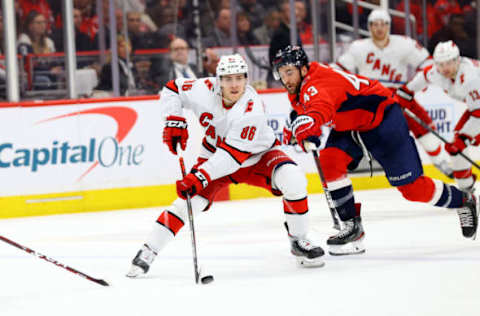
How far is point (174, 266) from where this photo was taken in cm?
388

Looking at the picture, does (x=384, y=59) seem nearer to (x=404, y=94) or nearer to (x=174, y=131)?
(x=404, y=94)

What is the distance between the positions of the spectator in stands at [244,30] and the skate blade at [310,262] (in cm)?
398

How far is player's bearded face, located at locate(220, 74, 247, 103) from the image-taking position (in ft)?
11.8

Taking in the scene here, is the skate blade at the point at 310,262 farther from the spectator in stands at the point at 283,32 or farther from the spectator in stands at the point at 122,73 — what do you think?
the spectator in stands at the point at 283,32

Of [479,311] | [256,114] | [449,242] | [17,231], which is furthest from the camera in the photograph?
[17,231]

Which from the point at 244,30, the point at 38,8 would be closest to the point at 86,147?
the point at 38,8

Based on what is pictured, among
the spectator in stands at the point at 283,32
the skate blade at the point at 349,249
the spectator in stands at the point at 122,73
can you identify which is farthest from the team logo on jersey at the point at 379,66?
the skate blade at the point at 349,249

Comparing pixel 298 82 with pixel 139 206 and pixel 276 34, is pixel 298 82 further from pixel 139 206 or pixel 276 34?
pixel 276 34

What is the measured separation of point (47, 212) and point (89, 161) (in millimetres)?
494

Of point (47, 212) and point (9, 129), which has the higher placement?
point (9, 129)

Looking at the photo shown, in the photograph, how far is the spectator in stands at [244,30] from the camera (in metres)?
7.41

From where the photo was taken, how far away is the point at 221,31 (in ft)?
24.2

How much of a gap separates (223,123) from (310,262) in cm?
74

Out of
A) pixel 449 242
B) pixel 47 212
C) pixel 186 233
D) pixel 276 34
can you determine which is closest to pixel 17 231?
pixel 47 212
